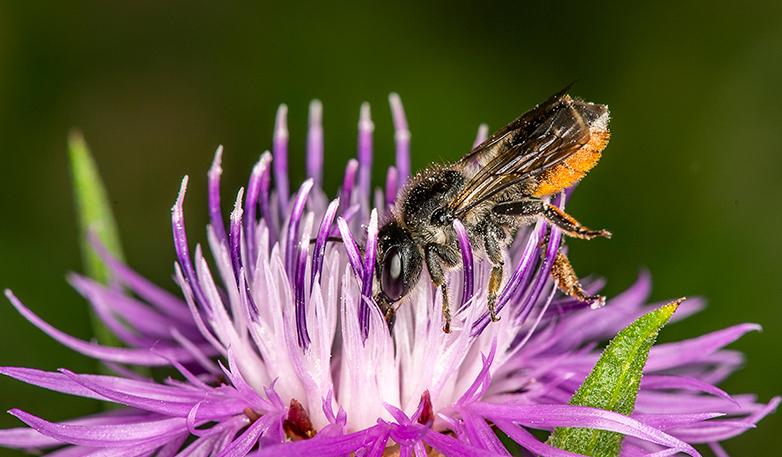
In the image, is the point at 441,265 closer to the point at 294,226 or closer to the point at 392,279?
the point at 392,279

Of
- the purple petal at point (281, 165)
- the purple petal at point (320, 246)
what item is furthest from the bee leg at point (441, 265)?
the purple petal at point (281, 165)

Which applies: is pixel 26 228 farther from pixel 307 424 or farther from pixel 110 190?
pixel 307 424

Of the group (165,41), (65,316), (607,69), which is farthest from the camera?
(165,41)

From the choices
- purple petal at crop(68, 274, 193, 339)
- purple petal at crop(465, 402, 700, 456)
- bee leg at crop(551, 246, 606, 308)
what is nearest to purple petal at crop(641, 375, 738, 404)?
bee leg at crop(551, 246, 606, 308)

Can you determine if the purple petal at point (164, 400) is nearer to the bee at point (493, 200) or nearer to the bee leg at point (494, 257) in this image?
the bee at point (493, 200)

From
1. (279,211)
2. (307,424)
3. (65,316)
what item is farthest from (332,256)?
(65,316)

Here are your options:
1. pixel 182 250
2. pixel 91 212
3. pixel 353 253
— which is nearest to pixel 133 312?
pixel 91 212

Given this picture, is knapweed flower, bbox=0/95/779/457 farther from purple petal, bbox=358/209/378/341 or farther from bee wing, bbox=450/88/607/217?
bee wing, bbox=450/88/607/217
